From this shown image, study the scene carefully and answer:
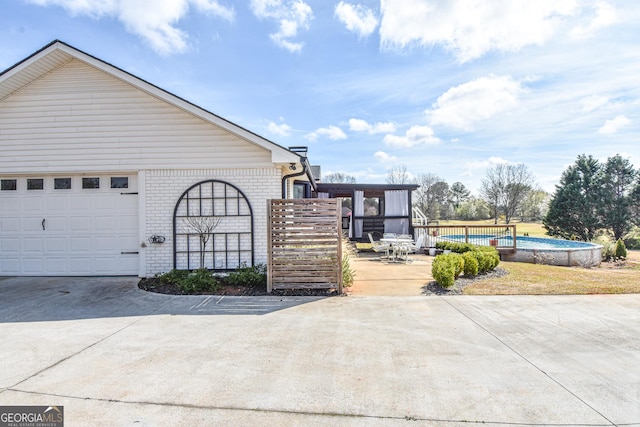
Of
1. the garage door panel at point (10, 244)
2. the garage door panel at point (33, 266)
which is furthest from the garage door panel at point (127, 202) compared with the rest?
the garage door panel at point (10, 244)

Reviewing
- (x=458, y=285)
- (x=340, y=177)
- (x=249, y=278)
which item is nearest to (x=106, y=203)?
(x=249, y=278)

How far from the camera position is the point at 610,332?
4250 millimetres

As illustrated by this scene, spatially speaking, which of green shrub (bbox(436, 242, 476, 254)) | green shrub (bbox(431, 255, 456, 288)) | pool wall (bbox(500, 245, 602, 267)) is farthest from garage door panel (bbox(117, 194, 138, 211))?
pool wall (bbox(500, 245, 602, 267))

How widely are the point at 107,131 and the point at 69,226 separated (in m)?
2.52

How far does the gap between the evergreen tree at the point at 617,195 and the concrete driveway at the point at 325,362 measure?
20.0m

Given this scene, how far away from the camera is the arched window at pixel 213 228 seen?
7.54 metres

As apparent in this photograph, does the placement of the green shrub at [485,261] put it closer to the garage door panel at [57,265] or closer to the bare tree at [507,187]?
the garage door panel at [57,265]

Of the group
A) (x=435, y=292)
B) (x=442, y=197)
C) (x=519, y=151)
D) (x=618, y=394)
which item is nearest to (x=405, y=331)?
(x=618, y=394)

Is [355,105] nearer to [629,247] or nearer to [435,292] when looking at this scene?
[435,292]

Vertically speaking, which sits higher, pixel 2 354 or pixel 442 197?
pixel 442 197

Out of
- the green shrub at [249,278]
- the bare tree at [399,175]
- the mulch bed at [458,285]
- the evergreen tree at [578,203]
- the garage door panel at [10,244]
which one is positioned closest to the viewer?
the mulch bed at [458,285]

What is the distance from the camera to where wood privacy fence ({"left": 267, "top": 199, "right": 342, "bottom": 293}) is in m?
6.52

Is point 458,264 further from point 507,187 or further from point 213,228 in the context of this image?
point 507,187

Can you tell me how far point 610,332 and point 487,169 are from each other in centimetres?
3403
